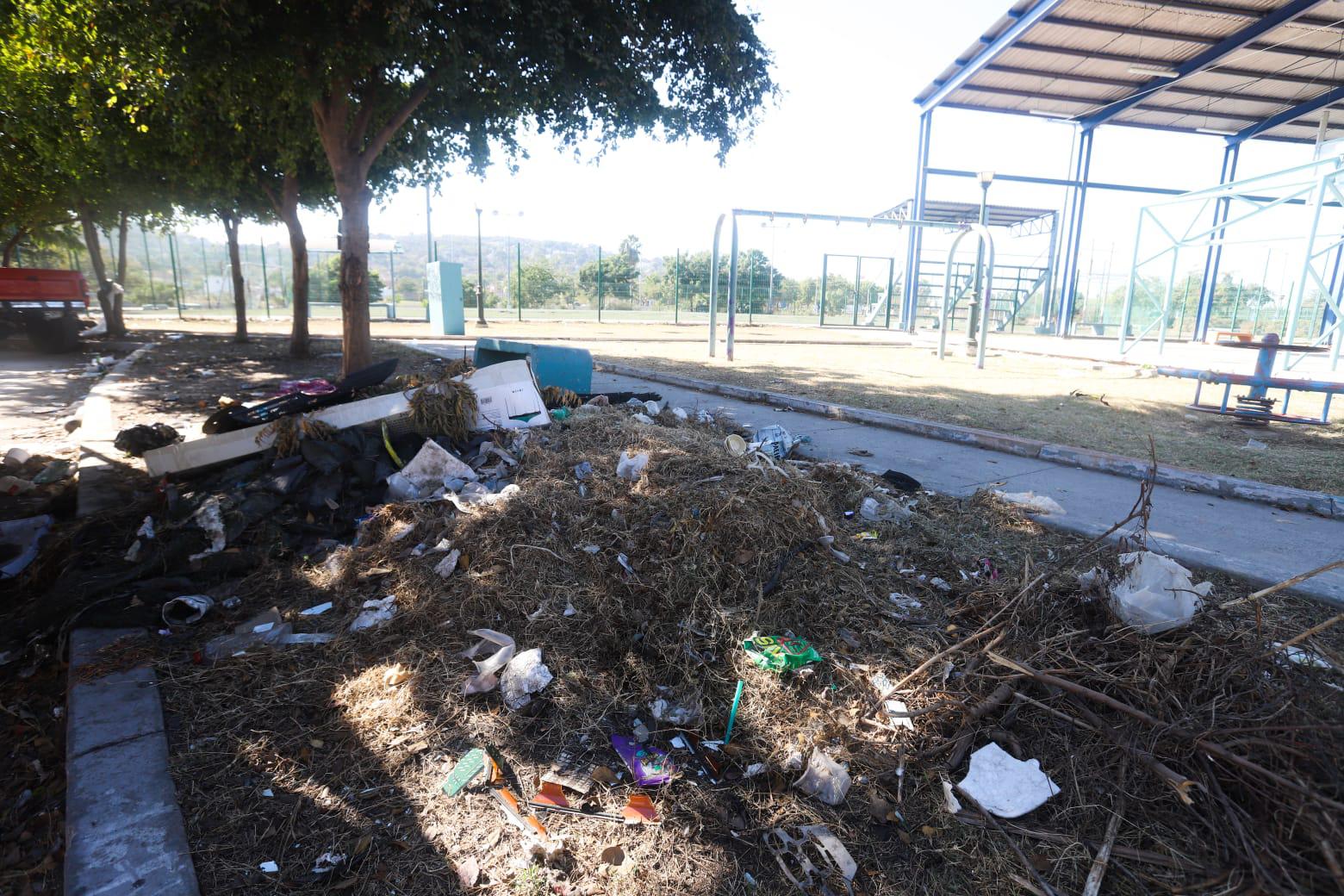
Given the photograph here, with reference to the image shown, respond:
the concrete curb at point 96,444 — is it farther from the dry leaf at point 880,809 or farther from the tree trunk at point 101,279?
the tree trunk at point 101,279

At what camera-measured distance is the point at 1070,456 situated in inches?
238

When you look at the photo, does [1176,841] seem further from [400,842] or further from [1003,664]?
[400,842]

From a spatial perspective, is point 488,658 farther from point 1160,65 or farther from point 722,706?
point 1160,65

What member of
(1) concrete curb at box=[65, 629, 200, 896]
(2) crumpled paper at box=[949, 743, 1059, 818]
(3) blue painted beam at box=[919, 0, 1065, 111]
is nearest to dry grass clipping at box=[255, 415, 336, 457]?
(1) concrete curb at box=[65, 629, 200, 896]

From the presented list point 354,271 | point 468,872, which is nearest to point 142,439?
point 354,271

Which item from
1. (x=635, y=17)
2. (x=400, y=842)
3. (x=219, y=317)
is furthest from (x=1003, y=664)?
(x=219, y=317)

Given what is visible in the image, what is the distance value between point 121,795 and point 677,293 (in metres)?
29.1

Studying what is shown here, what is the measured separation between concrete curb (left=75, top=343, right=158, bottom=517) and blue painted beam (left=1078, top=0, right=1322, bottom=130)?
2443 cm

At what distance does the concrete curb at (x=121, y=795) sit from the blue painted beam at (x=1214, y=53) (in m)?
24.3

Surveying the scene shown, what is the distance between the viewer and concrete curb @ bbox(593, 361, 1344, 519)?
195 inches

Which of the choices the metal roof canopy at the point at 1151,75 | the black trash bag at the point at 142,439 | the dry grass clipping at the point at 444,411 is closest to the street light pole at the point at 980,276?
the metal roof canopy at the point at 1151,75

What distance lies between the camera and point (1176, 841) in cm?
194

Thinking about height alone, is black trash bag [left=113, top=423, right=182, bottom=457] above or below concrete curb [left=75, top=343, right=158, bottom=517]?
above

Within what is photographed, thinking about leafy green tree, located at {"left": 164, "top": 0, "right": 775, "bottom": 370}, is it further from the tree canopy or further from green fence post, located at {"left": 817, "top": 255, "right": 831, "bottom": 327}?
green fence post, located at {"left": 817, "top": 255, "right": 831, "bottom": 327}
